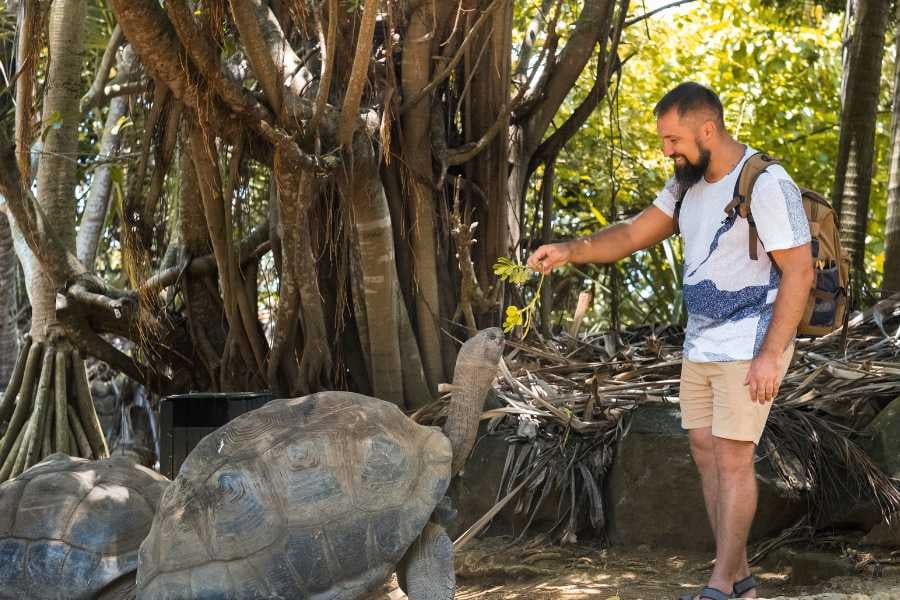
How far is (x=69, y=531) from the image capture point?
15.1 feet

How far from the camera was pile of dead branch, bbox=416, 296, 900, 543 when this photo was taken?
5.26 meters

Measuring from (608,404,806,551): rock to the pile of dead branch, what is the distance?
0.08m

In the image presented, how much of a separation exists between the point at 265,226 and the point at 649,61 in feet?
27.2

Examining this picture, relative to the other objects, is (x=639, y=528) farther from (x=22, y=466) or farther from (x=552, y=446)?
(x=22, y=466)

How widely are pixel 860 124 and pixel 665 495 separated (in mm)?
4423

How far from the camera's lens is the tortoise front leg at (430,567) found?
3.95 metres

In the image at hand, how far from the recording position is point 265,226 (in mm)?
6953

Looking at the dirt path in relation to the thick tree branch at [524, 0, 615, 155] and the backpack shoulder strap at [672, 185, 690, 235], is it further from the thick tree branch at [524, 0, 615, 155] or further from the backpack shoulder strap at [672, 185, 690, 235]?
the thick tree branch at [524, 0, 615, 155]

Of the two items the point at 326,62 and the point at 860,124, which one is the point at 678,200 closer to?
the point at 326,62

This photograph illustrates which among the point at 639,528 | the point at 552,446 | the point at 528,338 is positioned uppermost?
the point at 528,338

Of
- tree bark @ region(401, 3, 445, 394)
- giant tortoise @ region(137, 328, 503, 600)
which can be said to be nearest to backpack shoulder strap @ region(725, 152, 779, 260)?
giant tortoise @ region(137, 328, 503, 600)

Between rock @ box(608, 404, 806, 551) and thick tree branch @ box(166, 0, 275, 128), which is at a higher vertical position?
thick tree branch @ box(166, 0, 275, 128)

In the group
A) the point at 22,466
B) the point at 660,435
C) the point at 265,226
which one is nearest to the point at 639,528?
the point at 660,435

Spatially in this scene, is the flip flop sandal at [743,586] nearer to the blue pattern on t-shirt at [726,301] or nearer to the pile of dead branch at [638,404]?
the blue pattern on t-shirt at [726,301]
